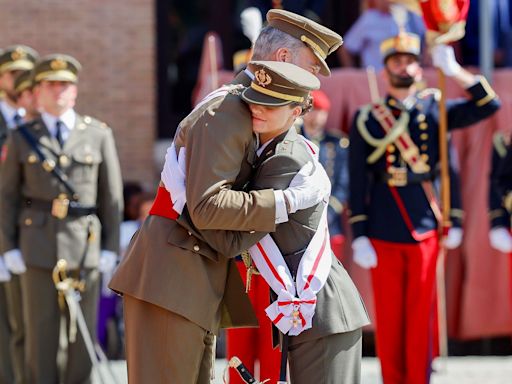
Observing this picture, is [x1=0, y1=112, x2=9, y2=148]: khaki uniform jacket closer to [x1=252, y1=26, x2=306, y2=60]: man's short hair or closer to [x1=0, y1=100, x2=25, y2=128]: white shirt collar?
[x1=0, y1=100, x2=25, y2=128]: white shirt collar

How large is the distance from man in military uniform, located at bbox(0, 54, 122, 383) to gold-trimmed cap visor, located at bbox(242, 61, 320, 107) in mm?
2418

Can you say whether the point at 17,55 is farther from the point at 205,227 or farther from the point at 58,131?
the point at 205,227

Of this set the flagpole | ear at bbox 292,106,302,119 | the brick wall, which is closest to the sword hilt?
ear at bbox 292,106,302,119

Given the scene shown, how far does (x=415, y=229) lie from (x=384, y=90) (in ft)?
6.68

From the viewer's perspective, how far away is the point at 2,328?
729cm

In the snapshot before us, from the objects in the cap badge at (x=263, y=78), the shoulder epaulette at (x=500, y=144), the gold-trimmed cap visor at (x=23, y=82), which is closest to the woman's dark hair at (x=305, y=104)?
the cap badge at (x=263, y=78)

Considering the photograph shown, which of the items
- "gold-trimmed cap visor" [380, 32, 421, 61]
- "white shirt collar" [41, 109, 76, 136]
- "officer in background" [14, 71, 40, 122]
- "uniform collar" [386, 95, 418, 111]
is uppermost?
"gold-trimmed cap visor" [380, 32, 421, 61]

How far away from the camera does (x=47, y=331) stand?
21.1 ft

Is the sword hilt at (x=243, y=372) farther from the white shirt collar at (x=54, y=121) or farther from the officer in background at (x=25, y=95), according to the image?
→ the officer in background at (x=25, y=95)

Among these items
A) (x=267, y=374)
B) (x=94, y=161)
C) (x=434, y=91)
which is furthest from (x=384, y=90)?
(x=267, y=374)

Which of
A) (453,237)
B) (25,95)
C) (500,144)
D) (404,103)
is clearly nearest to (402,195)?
(453,237)

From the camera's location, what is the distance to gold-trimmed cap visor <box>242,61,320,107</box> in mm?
4156

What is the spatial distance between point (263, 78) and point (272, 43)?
282 mm

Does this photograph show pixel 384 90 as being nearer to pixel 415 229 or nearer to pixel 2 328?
pixel 415 229
